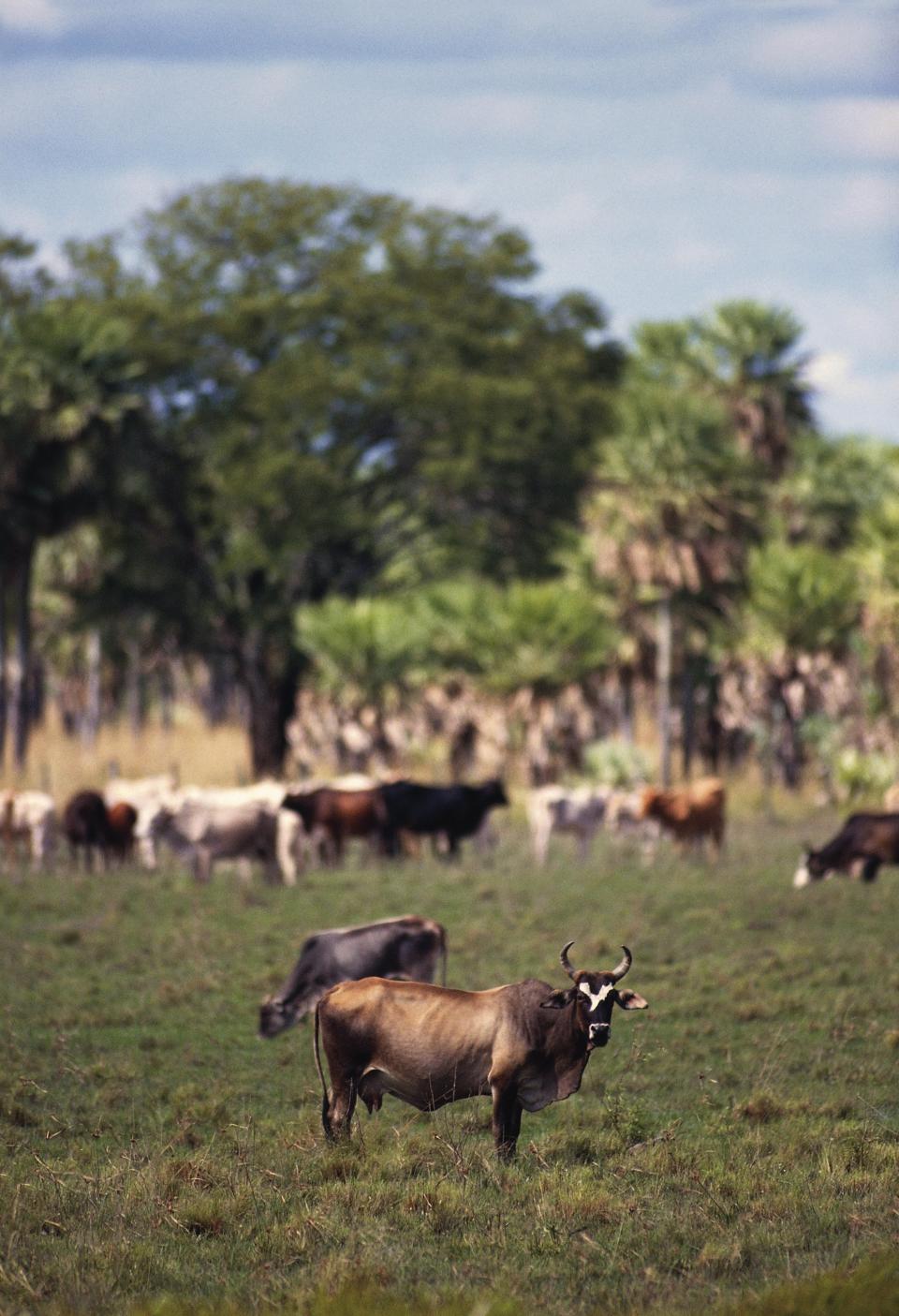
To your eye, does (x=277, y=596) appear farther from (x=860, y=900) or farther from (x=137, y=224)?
(x=860, y=900)

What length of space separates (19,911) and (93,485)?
22.2 m

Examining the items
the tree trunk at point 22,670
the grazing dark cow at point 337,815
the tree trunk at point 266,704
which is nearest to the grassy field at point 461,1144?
the grazing dark cow at point 337,815

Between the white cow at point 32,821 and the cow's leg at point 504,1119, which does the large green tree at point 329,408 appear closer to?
the white cow at point 32,821

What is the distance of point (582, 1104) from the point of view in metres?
11.1

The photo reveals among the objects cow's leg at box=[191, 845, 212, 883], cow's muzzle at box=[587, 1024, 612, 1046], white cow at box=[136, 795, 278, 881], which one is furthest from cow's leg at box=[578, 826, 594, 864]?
cow's muzzle at box=[587, 1024, 612, 1046]

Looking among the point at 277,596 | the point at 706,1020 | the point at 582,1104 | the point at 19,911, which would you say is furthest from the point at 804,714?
the point at 582,1104

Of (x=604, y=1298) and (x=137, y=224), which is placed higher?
(x=137, y=224)

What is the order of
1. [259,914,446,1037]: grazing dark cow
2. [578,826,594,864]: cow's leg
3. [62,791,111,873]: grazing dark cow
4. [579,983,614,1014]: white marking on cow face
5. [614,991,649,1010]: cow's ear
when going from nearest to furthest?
1. [579,983,614,1014]: white marking on cow face
2. [614,991,649,1010]: cow's ear
3. [259,914,446,1037]: grazing dark cow
4. [62,791,111,873]: grazing dark cow
5. [578,826,594,864]: cow's leg

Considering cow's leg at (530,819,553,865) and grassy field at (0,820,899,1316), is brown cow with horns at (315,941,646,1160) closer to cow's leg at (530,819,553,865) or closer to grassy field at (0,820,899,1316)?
grassy field at (0,820,899,1316)

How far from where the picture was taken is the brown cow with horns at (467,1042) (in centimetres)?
955

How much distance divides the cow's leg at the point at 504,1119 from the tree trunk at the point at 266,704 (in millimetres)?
36101

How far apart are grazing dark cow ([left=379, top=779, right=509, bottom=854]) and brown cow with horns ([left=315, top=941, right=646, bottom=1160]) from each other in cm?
1589

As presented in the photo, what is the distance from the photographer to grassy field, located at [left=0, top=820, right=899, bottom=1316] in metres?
7.77

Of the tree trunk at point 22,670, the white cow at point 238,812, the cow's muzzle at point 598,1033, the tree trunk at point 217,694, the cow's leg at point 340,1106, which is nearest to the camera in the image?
the cow's muzzle at point 598,1033
